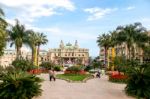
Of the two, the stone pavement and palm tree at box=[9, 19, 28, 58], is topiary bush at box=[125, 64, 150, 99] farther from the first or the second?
palm tree at box=[9, 19, 28, 58]

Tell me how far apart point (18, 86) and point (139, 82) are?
8.23m

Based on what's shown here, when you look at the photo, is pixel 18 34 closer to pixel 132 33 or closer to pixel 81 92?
pixel 132 33

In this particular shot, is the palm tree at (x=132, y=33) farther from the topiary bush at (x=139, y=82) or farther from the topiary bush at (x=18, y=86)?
the topiary bush at (x=18, y=86)

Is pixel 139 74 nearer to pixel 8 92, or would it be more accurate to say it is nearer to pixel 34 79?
pixel 34 79

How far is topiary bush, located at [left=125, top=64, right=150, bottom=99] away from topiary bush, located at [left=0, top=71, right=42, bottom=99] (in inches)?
252

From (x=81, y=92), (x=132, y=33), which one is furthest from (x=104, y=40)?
(x=81, y=92)

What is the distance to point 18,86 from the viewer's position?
70.1 ft

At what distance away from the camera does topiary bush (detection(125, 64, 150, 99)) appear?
2336 cm

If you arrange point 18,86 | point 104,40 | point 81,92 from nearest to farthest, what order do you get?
point 18,86
point 81,92
point 104,40

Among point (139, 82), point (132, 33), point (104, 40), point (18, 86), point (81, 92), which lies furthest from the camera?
point (104, 40)

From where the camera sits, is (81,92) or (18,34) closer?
(81,92)

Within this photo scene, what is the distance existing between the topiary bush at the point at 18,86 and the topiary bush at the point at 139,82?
21.0 feet

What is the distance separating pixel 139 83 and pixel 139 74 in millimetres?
629

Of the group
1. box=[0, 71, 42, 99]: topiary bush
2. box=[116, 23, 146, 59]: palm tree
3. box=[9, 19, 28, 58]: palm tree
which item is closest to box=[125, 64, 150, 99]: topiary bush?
box=[0, 71, 42, 99]: topiary bush
